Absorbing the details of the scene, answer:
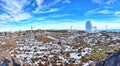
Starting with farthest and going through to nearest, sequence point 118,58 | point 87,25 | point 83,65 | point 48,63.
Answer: point 87,25, point 48,63, point 83,65, point 118,58

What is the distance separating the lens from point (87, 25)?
13050 cm

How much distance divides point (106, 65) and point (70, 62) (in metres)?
20.0

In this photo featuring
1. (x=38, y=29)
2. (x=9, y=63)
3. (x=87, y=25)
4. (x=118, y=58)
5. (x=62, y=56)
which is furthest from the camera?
(x=38, y=29)

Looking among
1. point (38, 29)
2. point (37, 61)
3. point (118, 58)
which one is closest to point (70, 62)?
point (37, 61)

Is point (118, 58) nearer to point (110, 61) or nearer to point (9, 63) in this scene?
point (110, 61)

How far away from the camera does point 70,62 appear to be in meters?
43.4

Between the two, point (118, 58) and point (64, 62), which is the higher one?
point (118, 58)

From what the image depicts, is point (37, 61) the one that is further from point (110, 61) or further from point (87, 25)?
point (87, 25)

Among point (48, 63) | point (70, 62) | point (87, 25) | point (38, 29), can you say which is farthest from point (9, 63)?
point (38, 29)

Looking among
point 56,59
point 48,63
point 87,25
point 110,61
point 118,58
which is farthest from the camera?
point 87,25

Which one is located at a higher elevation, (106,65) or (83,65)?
(106,65)

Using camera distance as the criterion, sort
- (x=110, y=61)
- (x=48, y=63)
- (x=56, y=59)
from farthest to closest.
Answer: (x=56, y=59) → (x=48, y=63) → (x=110, y=61)

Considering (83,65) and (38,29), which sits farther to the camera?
(38,29)

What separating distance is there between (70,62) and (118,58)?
22666 millimetres
